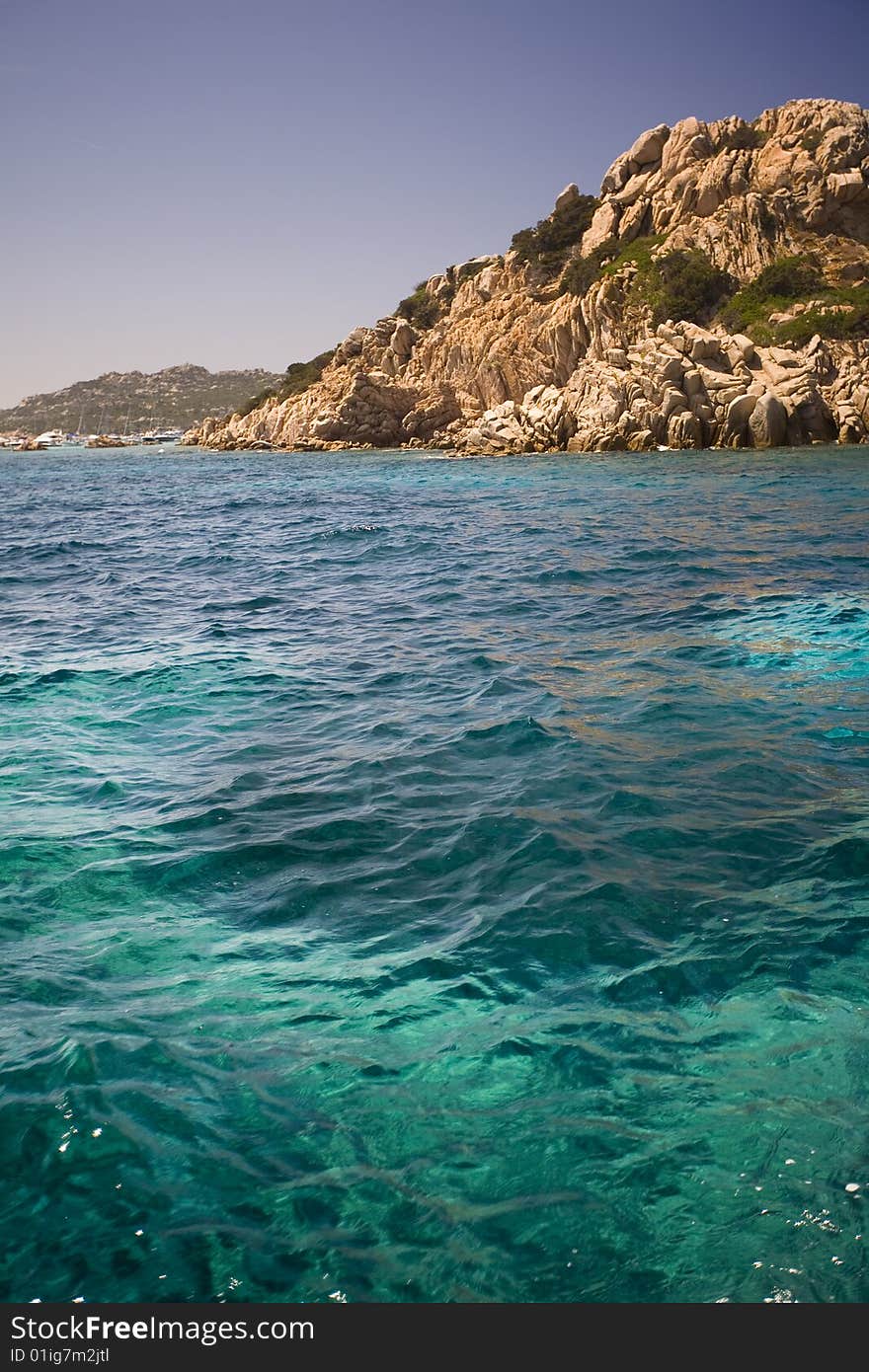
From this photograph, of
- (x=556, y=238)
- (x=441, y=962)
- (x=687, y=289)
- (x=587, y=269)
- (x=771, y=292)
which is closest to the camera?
(x=441, y=962)

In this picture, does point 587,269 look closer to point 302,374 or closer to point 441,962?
point 302,374

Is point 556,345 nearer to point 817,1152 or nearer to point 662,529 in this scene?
point 662,529

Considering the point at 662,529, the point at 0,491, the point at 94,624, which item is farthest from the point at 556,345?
the point at 94,624

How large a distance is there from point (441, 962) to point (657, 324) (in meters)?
66.8

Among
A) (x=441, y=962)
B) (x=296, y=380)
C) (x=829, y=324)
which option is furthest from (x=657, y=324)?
(x=441, y=962)

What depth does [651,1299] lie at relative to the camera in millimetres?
3527

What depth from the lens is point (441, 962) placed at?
586 cm

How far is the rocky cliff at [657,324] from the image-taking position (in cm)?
5144

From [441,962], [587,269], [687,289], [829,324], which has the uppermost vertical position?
[587,269]

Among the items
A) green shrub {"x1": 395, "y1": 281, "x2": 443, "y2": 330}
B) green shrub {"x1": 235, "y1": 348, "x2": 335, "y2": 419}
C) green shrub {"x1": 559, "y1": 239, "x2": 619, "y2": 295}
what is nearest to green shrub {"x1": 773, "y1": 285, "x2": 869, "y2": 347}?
green shrub {"x1": 559, "y1": 239, "x2": 619, "y2": 295}

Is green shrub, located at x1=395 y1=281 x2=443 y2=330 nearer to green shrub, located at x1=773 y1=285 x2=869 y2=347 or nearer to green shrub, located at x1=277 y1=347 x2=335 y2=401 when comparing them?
A: green shrub, located at x1=277 y1=347 x2=335 y2=401

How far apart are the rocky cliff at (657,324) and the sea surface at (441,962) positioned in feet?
135

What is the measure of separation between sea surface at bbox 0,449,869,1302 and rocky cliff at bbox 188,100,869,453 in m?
41.2

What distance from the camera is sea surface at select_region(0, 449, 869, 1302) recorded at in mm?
3844
